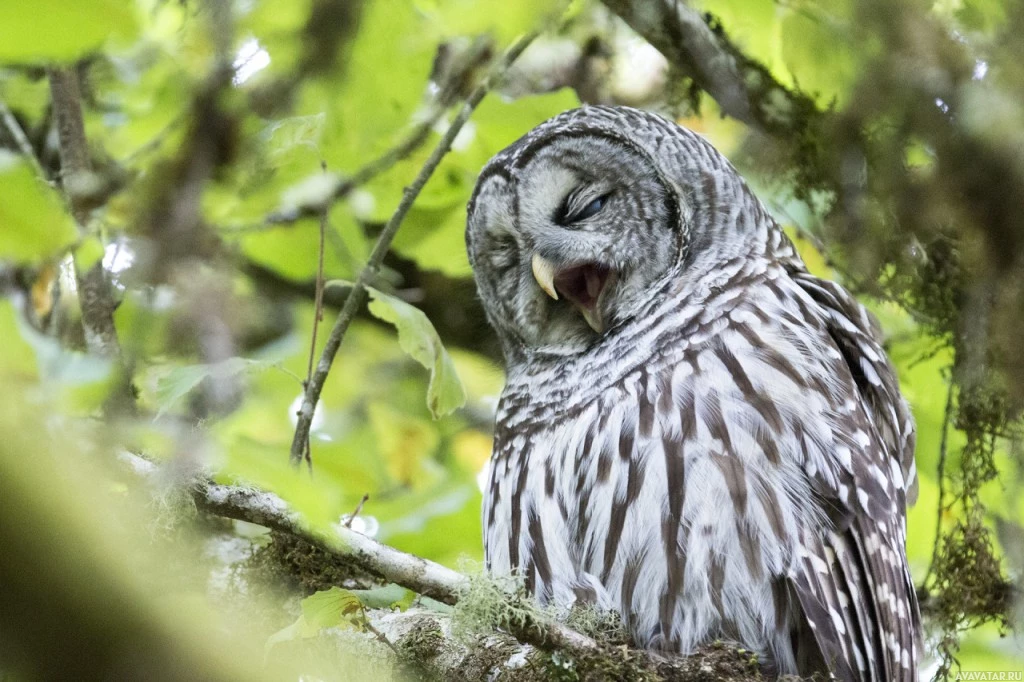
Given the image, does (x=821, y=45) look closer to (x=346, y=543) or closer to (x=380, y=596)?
(x=380, y=596)

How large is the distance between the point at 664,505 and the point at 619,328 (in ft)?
2.02

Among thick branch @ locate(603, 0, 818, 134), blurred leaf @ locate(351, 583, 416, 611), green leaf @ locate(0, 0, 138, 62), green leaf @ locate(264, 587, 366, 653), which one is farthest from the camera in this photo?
thick branch @ locate(603, 0, 818, 134)

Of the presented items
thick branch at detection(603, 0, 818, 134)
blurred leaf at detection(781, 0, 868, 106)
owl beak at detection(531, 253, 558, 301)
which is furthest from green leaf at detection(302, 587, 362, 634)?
blurred leaf at detection(781, 0, 868, 106)

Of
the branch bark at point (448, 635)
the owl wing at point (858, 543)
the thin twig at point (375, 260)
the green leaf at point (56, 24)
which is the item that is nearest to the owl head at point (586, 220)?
the thin twig at point (375, 260)

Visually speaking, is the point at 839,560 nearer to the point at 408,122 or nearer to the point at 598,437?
the point at 598,437

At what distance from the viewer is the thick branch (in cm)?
321

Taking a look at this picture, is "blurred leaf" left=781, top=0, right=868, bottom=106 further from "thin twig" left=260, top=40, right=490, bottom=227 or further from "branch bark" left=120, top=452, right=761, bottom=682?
"branch bark" left=120, top=452, right=761, bottom=682

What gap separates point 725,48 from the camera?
3.37m

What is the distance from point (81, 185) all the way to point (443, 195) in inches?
46.1

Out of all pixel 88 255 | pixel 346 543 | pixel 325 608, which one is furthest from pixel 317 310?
pixel 346 543

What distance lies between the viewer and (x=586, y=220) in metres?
3.08

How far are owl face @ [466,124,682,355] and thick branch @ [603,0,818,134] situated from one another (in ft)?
1.32

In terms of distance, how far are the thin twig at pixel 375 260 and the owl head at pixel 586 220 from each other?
0.19 m

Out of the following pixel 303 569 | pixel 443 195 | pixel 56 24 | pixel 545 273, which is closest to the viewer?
pixel 56 24
